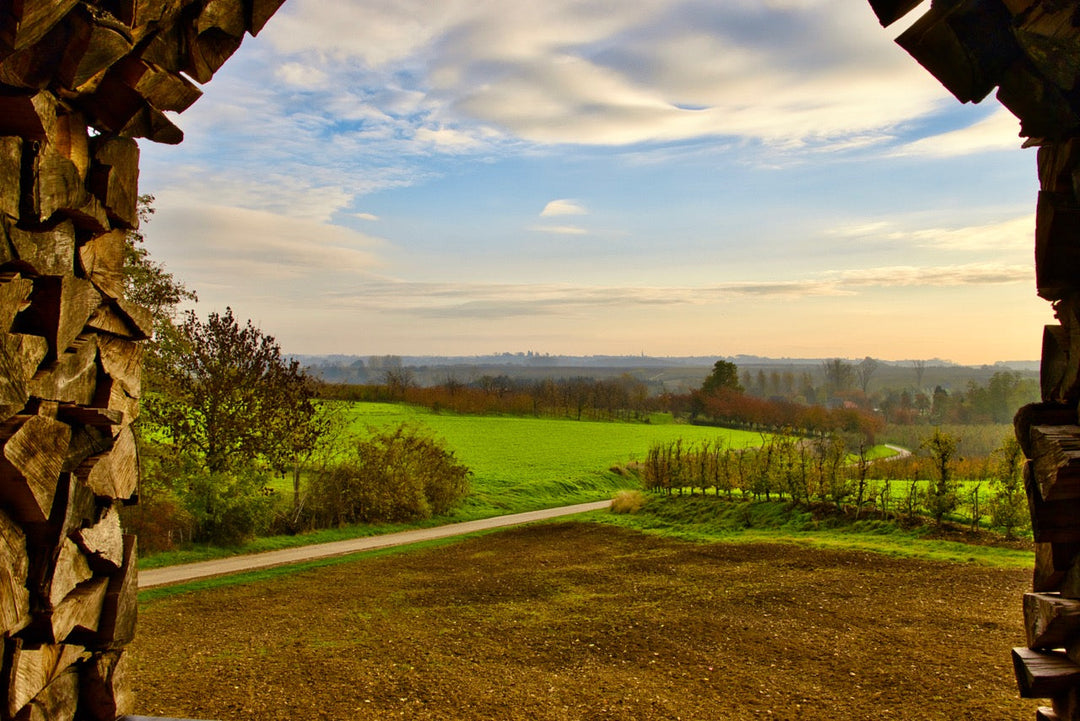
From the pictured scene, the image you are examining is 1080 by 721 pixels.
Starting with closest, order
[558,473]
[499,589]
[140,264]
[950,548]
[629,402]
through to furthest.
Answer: [499,589], [950,548], [140,264], [558,473], [629,402]

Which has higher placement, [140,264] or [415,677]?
[140,264]

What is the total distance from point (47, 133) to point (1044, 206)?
12.2 feet

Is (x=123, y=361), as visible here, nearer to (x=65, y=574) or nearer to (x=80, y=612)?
(x=65, y=574)

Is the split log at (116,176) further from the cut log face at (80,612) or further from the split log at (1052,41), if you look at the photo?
the split log at (1052,41)

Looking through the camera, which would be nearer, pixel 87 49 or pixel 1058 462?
pixel 1058 462

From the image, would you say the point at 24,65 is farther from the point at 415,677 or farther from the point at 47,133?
the point at 415,677

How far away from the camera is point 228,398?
65.1ft

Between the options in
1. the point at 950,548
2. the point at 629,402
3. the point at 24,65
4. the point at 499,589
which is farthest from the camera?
the point at 629,402

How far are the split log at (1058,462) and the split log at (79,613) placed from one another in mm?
3758

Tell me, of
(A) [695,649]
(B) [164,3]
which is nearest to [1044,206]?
(B) [164,3]

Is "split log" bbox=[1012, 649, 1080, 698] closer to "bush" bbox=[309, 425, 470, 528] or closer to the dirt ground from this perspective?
the dirt ground

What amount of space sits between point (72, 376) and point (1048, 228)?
12.6ft

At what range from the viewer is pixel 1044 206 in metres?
2.55

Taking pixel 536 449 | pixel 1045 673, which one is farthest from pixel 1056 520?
pixel 536 449
